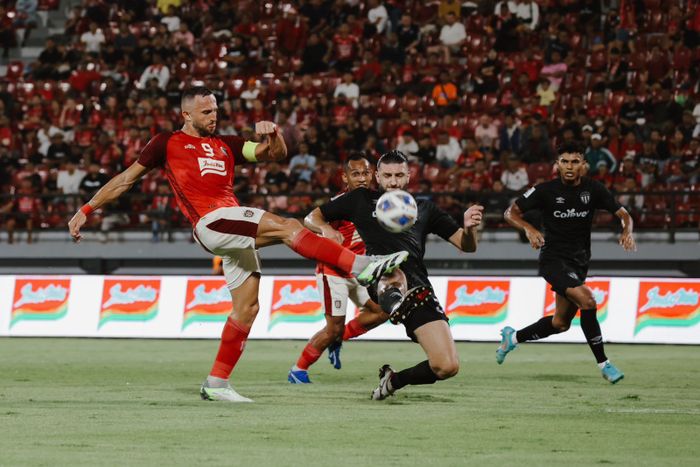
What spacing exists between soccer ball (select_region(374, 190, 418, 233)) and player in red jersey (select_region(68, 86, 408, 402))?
0.58 metres

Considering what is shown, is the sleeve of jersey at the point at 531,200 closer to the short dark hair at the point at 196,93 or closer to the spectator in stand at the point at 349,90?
the short dark hair at the point at 196,93

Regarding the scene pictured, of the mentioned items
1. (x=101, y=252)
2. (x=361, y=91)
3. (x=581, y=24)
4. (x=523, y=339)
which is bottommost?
(x=101, y=252)

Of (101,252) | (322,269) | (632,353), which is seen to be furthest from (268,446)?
(101,252)

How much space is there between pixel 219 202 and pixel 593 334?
185 inches

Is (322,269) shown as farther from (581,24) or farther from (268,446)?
(581,24)

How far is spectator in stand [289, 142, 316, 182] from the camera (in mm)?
25094

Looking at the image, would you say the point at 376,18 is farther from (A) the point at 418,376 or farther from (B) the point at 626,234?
(A) the point at 418,376

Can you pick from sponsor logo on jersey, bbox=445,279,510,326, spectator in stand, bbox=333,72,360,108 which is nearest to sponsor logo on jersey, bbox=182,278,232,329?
sponsor logo on jersey, bbox=445,279,510,326

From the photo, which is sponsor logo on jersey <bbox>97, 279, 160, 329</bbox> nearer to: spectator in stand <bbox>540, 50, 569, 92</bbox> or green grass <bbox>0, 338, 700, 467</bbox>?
green grass <bbox>0, 338, 700, 467</bbox>

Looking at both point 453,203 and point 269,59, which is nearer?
point 453,203

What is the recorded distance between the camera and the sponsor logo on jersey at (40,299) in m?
20.1

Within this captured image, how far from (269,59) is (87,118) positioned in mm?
4526

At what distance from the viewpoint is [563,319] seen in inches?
530

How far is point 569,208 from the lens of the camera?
13.2 m
